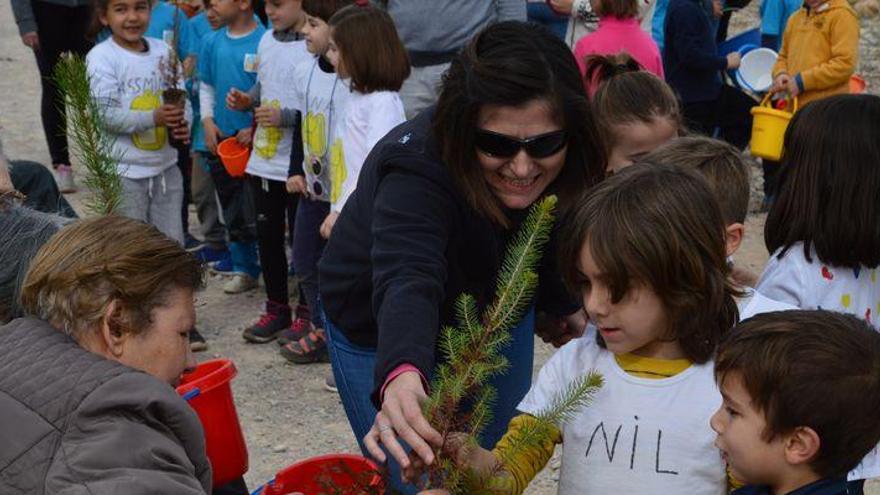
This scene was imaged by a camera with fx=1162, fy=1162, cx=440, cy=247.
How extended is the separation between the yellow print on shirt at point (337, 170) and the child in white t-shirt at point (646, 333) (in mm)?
2674

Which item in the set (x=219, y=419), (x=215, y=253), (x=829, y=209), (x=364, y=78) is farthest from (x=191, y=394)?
(x=215, y=253)

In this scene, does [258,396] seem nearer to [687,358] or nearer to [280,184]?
[280,184]

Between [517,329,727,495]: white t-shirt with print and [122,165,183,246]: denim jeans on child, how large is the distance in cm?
352

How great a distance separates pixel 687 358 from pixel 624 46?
3.29 metres

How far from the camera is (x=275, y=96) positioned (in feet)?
18.6

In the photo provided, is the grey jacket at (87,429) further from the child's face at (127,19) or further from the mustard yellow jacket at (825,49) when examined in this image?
the mustard yellow jacket at (825,49)

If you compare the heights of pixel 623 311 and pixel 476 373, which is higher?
pixel 476 373

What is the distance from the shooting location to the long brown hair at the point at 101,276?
203 cm

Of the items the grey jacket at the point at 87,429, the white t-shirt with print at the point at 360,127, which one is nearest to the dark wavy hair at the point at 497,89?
the grey jacket at the point at 87,429

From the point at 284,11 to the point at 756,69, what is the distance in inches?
143

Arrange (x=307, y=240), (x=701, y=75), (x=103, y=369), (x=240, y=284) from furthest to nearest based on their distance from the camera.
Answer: (x=701, y=75) < (x=240, y=284) < (x=307, y=240) < (x=103, y=369)

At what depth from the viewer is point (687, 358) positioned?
2344 millimetres

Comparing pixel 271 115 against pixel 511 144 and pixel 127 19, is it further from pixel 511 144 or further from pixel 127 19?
pixel 511 144

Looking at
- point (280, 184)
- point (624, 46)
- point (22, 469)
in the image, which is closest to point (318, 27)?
point (280, 184)
